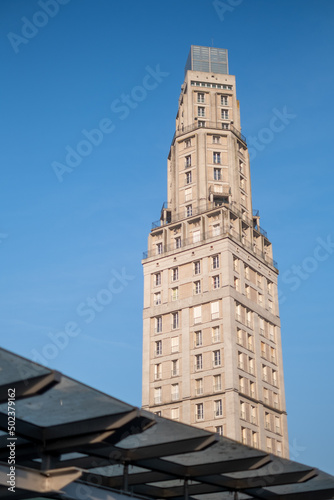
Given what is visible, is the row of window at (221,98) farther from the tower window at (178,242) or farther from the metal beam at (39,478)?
the metal beam at (39,478)

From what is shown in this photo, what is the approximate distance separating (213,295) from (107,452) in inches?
2363

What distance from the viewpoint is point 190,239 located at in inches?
3821

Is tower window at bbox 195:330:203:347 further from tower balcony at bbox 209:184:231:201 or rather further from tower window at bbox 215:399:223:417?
tower balcony at bbox 209:184:231:201

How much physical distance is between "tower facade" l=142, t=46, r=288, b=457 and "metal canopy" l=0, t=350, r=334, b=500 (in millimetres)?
44099

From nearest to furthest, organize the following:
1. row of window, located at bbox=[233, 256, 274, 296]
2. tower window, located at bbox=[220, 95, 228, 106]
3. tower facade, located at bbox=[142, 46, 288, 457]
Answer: tower facade, located at bbox=[142, 46, 288, 457] → row of window, located at bbox=[233, 256, 274, 296] → tower window, located at bbox=[220, 95, 228, 106]

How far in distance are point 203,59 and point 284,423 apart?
2423 inches

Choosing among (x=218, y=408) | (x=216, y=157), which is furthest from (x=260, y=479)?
(x=216, y=157)

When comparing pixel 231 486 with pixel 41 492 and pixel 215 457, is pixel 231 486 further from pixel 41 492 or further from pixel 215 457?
pixel 41 492

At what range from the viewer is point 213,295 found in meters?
90.3

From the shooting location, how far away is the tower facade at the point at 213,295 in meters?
85.5

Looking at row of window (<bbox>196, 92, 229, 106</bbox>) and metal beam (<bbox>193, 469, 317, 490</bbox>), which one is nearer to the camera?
metal beam (<bbox>193, 469, 317, 490</bbox>)

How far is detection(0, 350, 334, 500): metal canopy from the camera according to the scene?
80.6 ft

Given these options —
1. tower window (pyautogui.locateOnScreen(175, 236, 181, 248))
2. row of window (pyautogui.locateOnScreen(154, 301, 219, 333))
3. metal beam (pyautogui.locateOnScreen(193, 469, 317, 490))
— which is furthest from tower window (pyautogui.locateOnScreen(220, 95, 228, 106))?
metal beam (pyautogui.locateOnScreen(193, 469, 317, 490))

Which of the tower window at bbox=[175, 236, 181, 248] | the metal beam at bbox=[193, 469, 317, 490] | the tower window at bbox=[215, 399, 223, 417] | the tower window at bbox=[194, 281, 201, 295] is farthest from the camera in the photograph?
the tower window at bbox=[175, 236, 181, 248]
